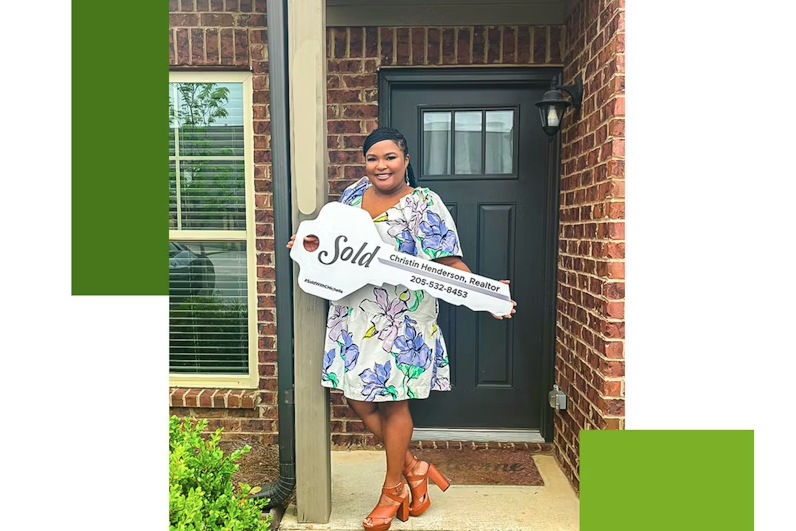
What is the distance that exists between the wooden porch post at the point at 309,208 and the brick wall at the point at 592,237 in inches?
46.0

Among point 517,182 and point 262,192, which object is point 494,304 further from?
point 262,192

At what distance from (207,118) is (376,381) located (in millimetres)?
1774

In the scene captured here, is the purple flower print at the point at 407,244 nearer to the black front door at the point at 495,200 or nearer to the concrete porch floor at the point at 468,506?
the black front door at the point at 495,200

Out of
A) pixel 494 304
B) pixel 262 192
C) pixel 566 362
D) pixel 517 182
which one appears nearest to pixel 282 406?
pixel 494 304

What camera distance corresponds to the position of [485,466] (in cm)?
294

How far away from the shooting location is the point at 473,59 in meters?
2.98

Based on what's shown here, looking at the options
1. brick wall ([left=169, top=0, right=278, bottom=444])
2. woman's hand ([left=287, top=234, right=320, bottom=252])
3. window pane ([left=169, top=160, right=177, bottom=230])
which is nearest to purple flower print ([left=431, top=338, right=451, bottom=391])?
woman's hand ([left=287, top=234, right=320, bottom=252])

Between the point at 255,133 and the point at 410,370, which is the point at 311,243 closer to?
the point at 410,370

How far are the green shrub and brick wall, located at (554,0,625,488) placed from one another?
149 centimetres

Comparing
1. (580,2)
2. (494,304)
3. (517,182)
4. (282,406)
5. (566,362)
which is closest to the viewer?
(494,304)

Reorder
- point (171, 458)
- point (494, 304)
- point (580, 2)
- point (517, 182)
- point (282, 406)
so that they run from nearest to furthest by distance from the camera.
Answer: point (171, 458) < point (494, 304) < point (282, 406) < point (580, 2) < point (517, 182)

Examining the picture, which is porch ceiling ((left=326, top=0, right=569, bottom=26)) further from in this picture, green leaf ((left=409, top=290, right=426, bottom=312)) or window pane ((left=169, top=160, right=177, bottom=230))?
green leaf ((left=409, top=290, right=426, bottom=312))

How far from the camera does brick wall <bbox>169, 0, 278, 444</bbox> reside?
2.94m

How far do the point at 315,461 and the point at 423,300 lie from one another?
2.66 ft
